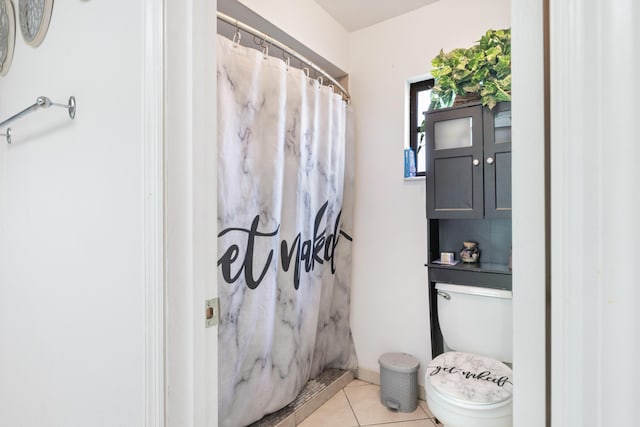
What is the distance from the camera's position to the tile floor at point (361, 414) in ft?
5.72

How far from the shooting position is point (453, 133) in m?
1.67

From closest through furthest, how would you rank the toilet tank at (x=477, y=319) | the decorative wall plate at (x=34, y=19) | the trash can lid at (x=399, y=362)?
the decorative wall plate at (x=34, y=19), the toilet tank at (x=477, y=319), the trash can lid at (x=399, y=362)

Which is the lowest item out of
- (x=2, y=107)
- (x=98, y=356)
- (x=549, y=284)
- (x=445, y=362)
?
(x=445, y=362)

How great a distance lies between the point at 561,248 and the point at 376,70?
2040 millimetres

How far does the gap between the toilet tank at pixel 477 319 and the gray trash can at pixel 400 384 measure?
0.99ft

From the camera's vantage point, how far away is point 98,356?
811mm

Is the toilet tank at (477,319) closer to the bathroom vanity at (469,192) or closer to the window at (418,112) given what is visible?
the bathroom vanity at (469,192)

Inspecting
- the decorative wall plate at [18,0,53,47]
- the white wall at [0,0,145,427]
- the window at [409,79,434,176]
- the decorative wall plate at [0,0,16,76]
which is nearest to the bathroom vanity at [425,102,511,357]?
the window at [409,79,434,176]

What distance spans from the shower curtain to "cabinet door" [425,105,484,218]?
2.00ft

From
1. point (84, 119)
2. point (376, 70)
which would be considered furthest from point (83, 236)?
point (376, 70)

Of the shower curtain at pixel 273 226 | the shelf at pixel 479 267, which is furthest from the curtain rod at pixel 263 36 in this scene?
the shelf at pixel 479 267

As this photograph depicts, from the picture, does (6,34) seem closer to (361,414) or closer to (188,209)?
(188,209)

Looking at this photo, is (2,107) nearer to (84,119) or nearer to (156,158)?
(84,119)

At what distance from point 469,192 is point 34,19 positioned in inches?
73.3
